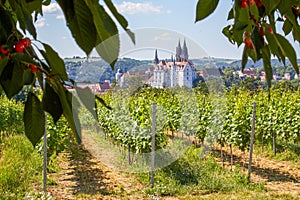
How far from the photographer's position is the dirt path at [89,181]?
5.09 m

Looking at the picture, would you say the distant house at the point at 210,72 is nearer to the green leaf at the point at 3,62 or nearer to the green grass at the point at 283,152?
the green grass at the point at 283,152

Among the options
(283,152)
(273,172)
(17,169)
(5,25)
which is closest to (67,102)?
(5,25)

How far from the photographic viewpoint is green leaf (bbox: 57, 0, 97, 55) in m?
0.35

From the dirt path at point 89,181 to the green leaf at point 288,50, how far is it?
4.62 m

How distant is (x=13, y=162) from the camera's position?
6.00m

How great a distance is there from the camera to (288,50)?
50 centimetres

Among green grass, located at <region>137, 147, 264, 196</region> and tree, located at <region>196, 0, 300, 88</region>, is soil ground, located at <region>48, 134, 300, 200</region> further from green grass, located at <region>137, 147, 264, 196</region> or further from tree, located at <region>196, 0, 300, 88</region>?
tree, located at <region>196, 0, 300, 88</region>

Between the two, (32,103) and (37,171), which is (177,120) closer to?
(37,171)

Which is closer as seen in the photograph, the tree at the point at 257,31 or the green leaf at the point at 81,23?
the green leaf at the point at 81,23

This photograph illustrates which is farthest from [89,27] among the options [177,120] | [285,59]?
[177,120]

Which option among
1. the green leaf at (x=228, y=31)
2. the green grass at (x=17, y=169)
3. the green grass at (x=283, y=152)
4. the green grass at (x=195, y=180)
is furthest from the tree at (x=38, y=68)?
the green grass at (x=283, y=152)

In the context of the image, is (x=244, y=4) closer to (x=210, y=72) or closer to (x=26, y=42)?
(x=26, y=42)

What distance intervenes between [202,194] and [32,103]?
496 cm

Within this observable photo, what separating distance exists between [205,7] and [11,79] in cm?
Answer: 27
